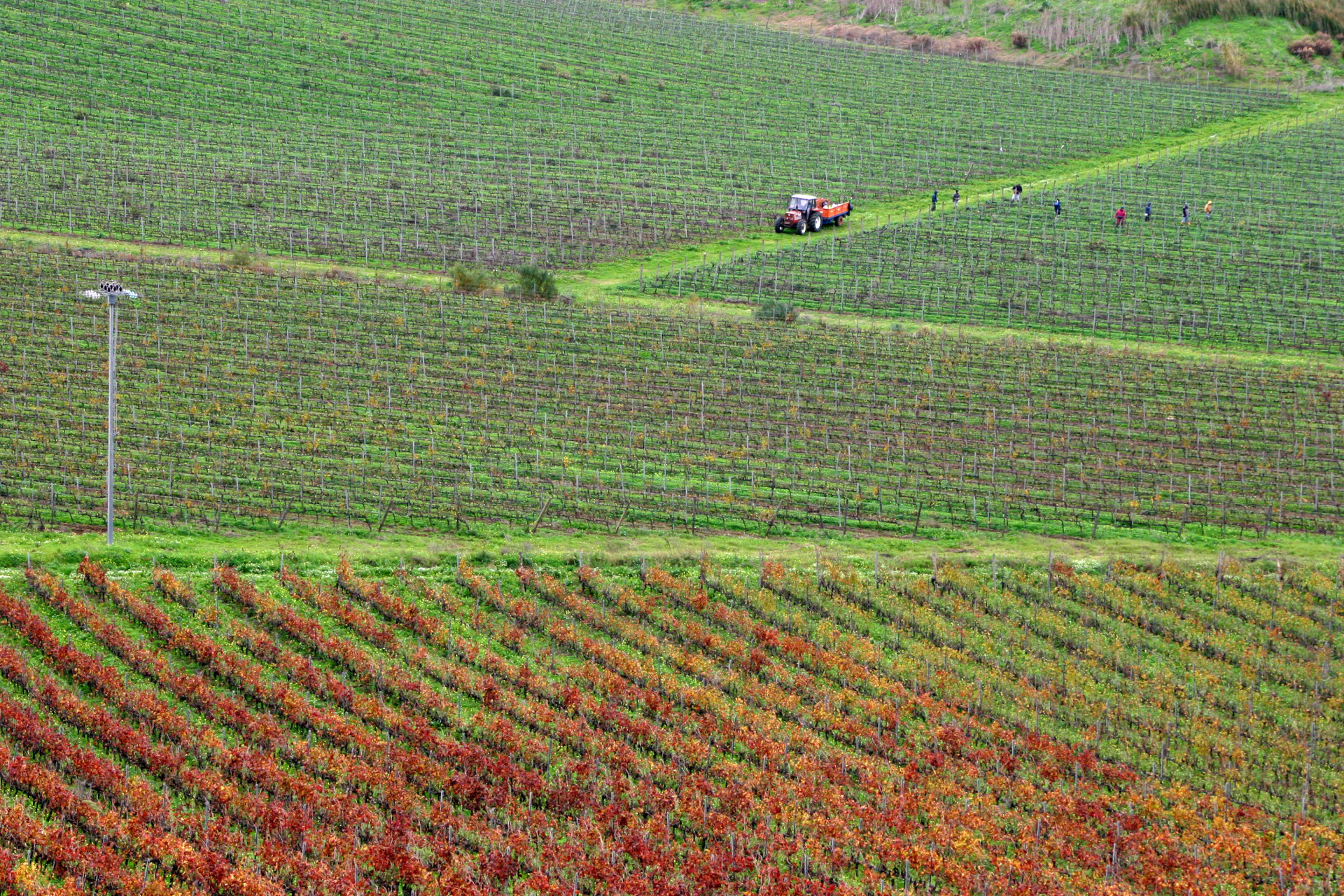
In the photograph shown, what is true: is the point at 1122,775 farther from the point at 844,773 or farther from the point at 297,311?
the point at 297,311

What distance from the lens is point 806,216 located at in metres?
76.9

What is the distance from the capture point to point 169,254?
6575 cm

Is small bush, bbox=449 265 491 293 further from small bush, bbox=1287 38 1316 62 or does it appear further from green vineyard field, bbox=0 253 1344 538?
small bush, bbox=1287 38 1316 62

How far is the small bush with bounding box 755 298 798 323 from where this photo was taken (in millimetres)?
62062

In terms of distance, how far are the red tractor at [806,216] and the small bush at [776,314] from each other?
14.5m

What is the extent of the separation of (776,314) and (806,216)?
15969 millimetres

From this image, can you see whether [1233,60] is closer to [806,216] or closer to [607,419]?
[806,216]

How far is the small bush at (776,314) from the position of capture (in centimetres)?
6206

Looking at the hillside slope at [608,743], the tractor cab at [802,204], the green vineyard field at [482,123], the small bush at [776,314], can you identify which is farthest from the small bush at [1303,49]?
the hillside slope at [608,743]

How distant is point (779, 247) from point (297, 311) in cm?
2551

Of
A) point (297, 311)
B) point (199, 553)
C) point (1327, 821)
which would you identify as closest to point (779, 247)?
point (297, 311)

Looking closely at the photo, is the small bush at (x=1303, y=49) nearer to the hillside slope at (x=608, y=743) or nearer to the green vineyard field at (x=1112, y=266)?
the green vineyard field at (x=1112, y=266)

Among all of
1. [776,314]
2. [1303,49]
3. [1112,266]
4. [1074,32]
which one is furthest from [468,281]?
[1303,49]

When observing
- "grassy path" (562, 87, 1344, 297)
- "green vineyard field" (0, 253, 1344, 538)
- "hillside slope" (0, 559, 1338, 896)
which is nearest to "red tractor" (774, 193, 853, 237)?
"grassy path" (562, 87, 1344, 297)
